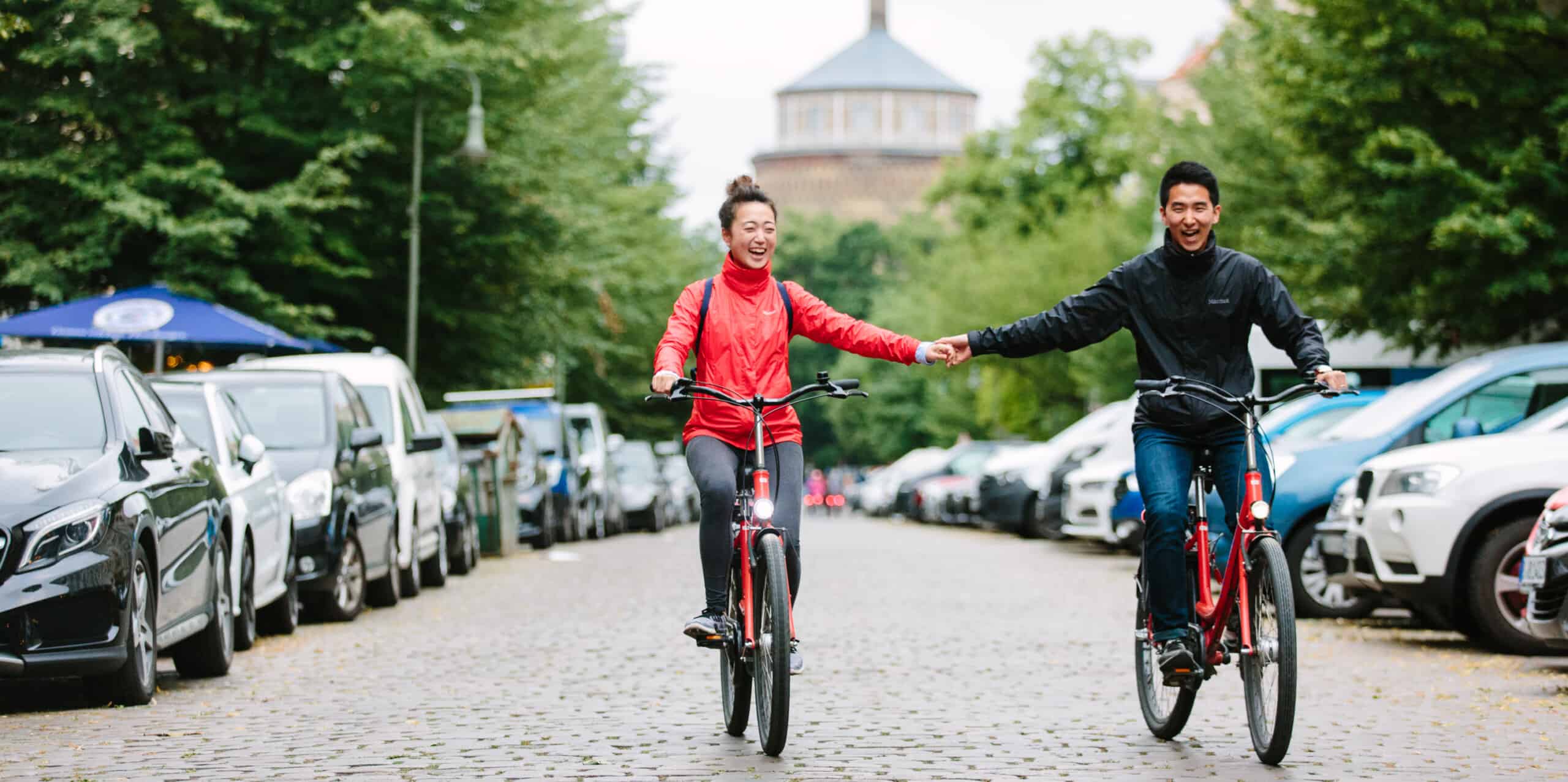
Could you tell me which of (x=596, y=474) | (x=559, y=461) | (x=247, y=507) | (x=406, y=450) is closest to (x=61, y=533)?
(x=247, y=507)

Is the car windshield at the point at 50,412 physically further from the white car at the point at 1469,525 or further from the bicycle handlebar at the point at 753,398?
the white car at the point at 1469,525

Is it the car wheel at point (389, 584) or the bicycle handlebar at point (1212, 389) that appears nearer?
the bicycle handlebar at point (1212, 389)

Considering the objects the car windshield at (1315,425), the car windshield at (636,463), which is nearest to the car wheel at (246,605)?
the car windshield at (1315,425)

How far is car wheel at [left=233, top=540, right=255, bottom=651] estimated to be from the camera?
12.4 meters

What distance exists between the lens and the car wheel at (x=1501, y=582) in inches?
512

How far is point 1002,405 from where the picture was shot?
73562 millimetres

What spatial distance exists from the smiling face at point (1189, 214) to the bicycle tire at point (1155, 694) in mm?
1242

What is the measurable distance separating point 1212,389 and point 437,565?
1252cm

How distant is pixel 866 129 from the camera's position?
539ft

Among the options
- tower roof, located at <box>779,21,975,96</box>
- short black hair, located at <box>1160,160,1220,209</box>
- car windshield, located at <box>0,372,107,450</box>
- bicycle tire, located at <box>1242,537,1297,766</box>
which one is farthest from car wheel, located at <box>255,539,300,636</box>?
tower roof, located at <box>779,21,975,96</box>

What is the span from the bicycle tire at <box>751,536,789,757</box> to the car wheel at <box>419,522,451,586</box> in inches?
456

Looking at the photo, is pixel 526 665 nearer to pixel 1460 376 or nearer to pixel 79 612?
pixel 79 612

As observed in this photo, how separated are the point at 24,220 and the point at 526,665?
17081 millimetres

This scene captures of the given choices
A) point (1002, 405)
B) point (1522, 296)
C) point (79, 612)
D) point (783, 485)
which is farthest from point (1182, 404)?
point (1002, 405)
